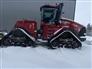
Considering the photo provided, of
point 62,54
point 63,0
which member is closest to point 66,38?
Answer: point 62,54

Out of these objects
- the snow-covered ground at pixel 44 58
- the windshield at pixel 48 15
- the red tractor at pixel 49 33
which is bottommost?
the snow-covered ground at pixel 44 58

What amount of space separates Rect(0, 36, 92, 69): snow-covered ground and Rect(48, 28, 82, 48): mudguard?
155 millimetres

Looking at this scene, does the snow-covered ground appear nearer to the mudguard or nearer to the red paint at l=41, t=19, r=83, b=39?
the mudguard

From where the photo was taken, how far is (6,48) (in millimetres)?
4301

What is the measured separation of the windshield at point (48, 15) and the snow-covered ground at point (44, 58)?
27.3 inches

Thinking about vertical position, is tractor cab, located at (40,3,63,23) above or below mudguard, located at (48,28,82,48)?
above

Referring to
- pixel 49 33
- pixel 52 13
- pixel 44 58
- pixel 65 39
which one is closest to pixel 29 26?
pixel 49 33

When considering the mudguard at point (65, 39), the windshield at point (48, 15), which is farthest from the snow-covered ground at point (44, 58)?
the windshield at point (48, 15)

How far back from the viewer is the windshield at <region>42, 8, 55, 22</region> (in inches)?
195

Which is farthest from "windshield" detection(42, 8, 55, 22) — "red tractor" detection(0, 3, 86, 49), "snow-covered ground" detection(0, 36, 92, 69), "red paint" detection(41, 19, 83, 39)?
"snow-covered ground" detection(0, 36, 92, 69)

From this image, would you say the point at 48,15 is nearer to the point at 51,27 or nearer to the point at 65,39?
the point at 51,27

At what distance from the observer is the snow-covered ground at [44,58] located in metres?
3.28

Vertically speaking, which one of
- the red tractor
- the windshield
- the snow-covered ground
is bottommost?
the snow-covered ground

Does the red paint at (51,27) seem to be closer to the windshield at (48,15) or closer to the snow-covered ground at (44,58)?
the windshield at (48,15)
